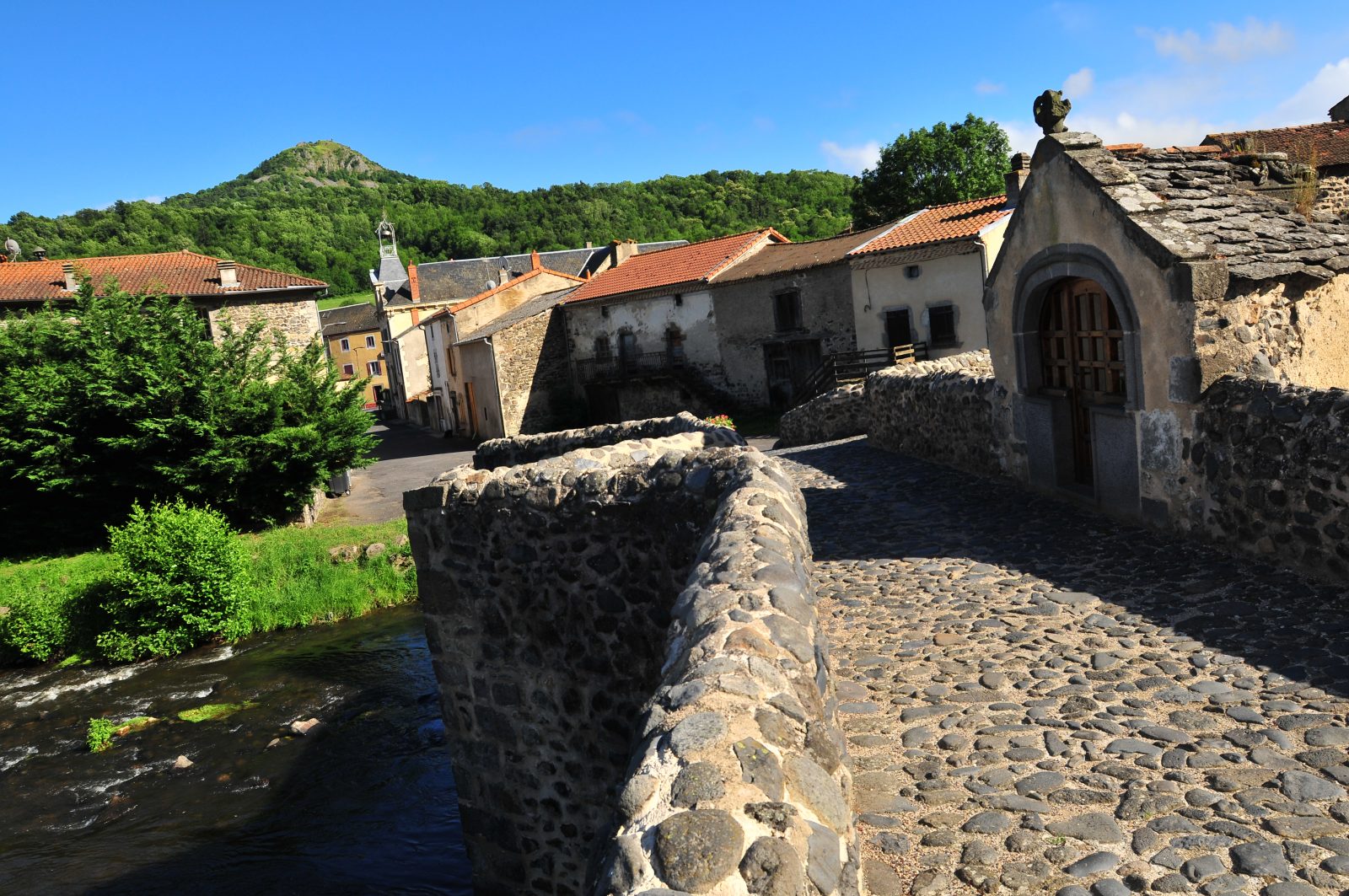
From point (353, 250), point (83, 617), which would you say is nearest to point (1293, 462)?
point (83, 617)

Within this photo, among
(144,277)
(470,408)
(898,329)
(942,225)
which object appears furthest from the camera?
(470,408)

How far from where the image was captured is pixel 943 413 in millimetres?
12844

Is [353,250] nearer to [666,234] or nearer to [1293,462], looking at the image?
[666,234]

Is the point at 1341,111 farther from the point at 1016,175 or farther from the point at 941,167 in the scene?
the point at 941,167

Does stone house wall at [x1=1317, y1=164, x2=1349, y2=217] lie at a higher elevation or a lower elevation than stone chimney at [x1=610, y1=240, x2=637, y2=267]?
lower

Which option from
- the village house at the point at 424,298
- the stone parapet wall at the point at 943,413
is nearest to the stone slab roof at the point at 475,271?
the village house at the point at 424,298

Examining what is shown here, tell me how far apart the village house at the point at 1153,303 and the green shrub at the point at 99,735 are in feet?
A: 41.5

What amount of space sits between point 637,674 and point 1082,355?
261 inches

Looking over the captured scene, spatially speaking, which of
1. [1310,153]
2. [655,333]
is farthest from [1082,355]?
[655,333]

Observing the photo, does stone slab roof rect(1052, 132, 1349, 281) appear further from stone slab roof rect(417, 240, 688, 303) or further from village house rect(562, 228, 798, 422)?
stone slab roof rect(417, 240, 688, 303)

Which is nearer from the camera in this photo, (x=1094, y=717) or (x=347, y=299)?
(x=1094, y=717)

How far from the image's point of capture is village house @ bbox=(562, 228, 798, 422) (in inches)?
Result: 1313

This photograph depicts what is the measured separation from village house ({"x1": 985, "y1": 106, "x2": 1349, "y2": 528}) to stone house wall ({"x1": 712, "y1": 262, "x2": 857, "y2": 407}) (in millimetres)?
19486

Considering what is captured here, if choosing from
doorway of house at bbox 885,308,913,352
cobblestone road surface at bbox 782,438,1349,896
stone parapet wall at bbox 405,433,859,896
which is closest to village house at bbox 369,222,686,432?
doorway of house at bbox 885,308,913,352
